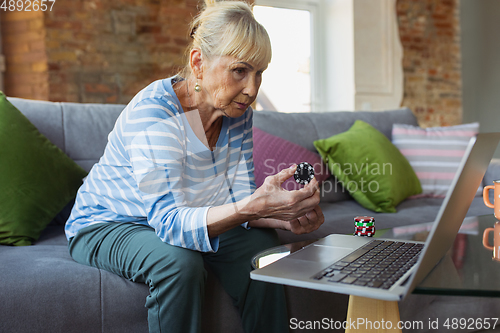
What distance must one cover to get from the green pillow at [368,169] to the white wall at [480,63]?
3220mm

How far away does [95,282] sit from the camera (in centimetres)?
115

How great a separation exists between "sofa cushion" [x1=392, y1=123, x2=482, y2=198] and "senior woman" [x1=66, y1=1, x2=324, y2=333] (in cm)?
122

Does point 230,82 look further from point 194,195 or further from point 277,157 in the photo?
point 277,157

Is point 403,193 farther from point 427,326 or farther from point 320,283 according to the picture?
point 320,283

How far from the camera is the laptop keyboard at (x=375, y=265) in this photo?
75 cm

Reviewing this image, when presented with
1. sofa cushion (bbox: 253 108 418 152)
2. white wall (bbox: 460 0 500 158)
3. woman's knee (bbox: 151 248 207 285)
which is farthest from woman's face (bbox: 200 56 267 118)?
white wall (bbox: 460 0 500 158)

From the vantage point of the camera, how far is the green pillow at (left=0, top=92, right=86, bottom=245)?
4.63ft

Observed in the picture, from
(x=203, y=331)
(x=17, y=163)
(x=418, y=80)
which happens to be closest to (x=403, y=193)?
(x=203, y=331)

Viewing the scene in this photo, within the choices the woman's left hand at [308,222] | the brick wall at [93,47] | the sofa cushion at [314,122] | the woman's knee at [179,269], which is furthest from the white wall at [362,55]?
the woman's knee at [179,269]

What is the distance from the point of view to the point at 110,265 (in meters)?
1.17

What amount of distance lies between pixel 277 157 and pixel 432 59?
3.53m

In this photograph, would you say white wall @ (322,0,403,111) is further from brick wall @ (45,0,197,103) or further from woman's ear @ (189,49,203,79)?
woman's ear @ (189,49,203,79)

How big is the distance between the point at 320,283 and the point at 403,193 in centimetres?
150

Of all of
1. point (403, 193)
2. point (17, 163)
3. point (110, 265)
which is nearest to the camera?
point (110, 265)
